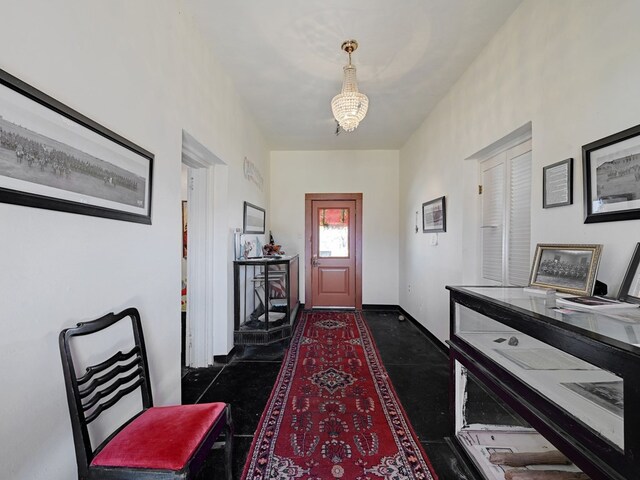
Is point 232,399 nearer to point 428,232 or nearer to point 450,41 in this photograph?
point 428,232

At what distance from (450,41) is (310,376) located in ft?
10.3

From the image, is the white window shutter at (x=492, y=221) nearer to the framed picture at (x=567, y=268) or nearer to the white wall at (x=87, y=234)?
the framed picture at (x=567, y=268)

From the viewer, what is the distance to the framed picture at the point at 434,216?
317 centimetres

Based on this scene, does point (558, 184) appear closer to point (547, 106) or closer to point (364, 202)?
point (547, 106)

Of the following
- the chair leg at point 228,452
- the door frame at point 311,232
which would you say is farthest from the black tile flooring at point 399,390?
the door frame at point 311,232

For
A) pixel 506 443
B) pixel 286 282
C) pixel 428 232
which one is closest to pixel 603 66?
pixel 506 443

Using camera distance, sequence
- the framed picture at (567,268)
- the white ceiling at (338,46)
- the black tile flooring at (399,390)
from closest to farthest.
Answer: the framed picture at (567,268), the black tile flooring at (399,390), the white ceiling at (338,46)

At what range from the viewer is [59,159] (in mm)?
1010

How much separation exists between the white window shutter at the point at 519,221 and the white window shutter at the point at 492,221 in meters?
0.12

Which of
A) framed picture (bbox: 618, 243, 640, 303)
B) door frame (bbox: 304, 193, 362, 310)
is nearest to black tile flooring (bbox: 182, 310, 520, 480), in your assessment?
framed picture (bbox: 618, 243, 640, 303)

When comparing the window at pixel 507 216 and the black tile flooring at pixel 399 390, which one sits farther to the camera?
the window at pixel 507 216

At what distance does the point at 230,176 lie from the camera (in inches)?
114

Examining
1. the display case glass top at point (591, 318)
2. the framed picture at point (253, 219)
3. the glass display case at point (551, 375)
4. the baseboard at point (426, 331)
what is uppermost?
the framed picture at point (253, 219)

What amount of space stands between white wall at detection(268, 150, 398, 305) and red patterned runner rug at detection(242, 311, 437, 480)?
2.11 m
